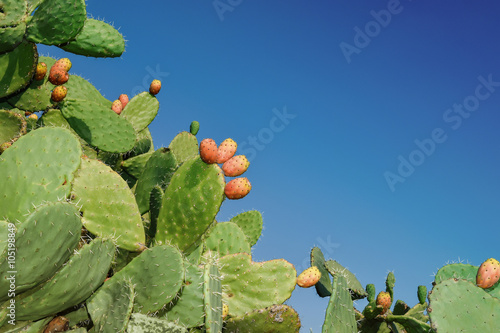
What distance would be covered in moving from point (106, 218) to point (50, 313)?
1.73 feet

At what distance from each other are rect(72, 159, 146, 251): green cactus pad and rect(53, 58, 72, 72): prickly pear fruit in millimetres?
1643

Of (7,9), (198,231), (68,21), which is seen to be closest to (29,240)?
(198,231)

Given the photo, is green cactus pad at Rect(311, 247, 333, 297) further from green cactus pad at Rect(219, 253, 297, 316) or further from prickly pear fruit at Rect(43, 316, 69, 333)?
prickly pear fruit at Rect(43, 316, 69, 333)

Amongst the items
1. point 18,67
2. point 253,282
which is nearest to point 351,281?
point 253,282

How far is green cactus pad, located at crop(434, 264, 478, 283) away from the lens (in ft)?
9.68

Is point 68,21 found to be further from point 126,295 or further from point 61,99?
point 126,295

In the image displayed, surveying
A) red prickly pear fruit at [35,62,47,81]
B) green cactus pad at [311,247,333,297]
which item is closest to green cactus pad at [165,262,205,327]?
green cactus pad at [311,247,333,297]

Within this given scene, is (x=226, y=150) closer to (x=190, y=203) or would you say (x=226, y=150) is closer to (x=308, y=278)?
(x=190, y=203)

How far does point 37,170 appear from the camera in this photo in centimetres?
214

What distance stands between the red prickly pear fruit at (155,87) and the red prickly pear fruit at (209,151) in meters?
1.91

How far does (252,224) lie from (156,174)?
0.89 metres

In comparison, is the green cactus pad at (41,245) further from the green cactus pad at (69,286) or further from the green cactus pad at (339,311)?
the green cactus pad at (339,311)

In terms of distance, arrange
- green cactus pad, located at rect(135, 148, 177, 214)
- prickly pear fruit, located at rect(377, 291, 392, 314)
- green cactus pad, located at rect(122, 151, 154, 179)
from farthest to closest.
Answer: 1. green cactus pad, located at rect(122, 151, 154, 179)
2. prickly pear fruit, located at rect(377, 291, 392, 314)
3. green cactus pad, located at rect(135, 148, 177, 214)

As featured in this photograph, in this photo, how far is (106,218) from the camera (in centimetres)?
235
